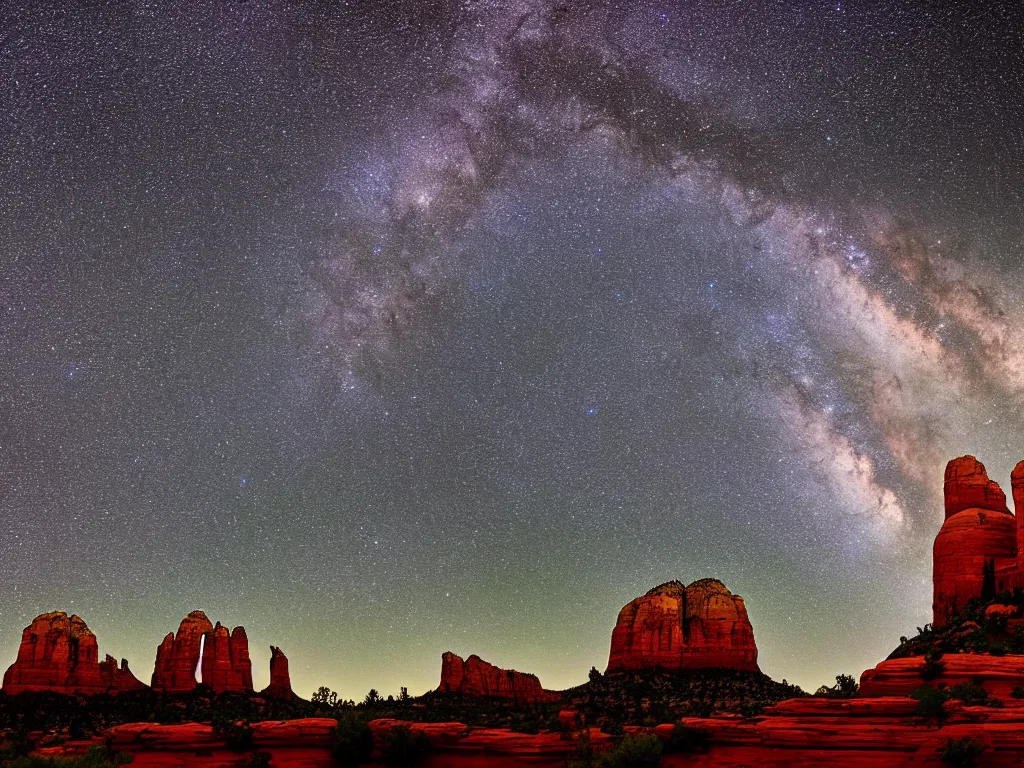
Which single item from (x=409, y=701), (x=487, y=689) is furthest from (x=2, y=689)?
(x=487, y=689)

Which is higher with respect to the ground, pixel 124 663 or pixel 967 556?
pixel 967 556

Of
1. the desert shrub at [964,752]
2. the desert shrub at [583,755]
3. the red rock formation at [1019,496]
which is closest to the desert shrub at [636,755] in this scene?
the desert shrub at [583,755]

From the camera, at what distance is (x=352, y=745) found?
158ft

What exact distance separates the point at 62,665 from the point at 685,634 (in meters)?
61.2

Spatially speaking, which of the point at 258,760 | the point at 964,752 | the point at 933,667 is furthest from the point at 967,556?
the point at 258,760

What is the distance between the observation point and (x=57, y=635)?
9312 cm

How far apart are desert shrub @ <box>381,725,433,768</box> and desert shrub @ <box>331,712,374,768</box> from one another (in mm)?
842

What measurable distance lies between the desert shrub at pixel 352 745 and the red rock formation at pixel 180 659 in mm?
52374

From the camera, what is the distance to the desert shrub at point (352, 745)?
158ft

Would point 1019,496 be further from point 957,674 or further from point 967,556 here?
point 957,674

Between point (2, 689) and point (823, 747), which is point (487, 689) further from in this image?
point (823, 747)

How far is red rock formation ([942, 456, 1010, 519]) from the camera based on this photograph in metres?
55.7

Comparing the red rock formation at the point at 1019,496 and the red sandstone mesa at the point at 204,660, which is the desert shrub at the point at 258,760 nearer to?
the red rock formation at the point at 1019,496

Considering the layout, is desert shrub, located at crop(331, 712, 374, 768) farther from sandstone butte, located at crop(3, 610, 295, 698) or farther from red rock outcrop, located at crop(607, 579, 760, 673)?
sandstone butte, located at crop(3, 610, 295, 698)
